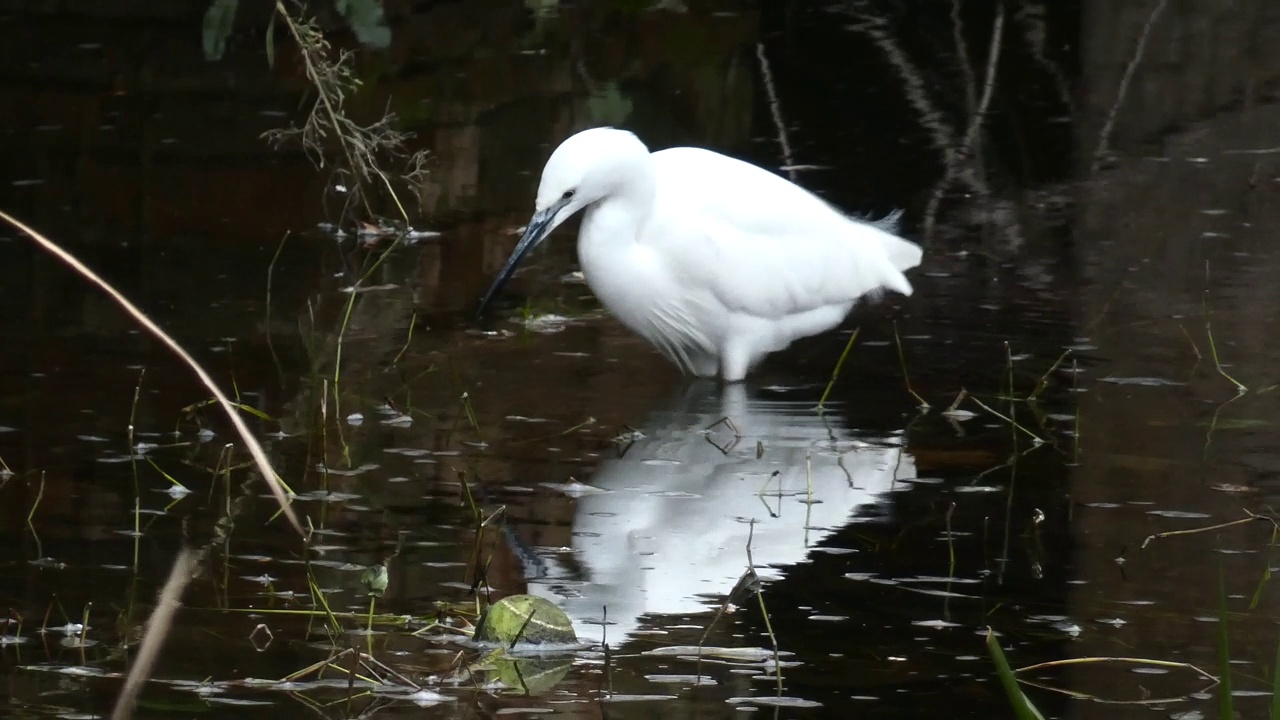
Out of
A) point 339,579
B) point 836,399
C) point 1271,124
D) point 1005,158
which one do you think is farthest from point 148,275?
point 1271,124

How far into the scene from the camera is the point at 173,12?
28.6 ft

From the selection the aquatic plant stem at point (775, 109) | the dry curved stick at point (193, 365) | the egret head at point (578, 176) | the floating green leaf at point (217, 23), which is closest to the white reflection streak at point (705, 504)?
the egret head at point (578, 176)

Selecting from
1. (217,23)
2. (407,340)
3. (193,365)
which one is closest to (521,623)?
(193,365)

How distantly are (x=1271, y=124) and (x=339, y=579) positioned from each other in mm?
5493

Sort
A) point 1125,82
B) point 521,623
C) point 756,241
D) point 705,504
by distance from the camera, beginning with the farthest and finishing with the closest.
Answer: point 1125,82 → point 756,241 → point 705,504 → point 521,623

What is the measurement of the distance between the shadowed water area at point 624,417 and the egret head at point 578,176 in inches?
15.8

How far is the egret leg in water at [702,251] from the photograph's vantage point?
172 inches

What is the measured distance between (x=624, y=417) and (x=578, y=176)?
563 millimetres

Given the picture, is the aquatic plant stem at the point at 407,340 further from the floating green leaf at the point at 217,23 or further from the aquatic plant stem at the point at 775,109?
the aquatic plant stem at the point at 775,109

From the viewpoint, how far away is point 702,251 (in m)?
4.54

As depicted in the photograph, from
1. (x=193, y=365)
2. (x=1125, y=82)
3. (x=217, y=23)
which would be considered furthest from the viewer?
(x=1125, y=82)

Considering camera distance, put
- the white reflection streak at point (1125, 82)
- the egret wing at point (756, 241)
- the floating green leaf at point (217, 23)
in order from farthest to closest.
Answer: the white reflection streak at point (1125, 82) < the floating green leaf at point (217, 23) < the egret wing at point (756, 241)

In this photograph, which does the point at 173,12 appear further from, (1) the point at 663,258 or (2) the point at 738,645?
(2) the point at 738,645

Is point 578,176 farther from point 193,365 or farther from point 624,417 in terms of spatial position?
point 193,365
